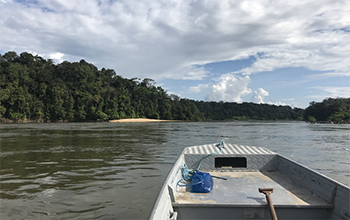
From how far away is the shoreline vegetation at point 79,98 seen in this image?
178ft

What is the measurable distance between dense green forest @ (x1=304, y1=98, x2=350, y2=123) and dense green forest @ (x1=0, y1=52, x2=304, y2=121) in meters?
43.8

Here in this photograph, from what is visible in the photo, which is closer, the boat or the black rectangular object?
the boat

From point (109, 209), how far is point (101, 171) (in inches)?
106

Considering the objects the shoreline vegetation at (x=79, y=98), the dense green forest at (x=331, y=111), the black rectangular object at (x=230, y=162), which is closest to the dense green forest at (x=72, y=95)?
the shoreline vegetation at (x=79, y=98)

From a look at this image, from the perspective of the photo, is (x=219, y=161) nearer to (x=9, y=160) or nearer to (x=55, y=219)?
(x=55, y=219)

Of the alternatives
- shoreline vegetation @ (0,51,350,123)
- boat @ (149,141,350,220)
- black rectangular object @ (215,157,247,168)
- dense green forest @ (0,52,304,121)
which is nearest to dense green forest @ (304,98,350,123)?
shoreline vegetation @ (0,51,350,123)

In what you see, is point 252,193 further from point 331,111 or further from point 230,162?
point 331,111

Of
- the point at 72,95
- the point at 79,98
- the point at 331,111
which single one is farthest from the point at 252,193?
the point at 331,111

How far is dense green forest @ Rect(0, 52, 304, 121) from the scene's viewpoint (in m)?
53.9

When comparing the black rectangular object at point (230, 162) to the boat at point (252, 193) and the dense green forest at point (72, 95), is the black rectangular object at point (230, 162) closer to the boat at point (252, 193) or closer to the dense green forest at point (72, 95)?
the boat at point (252, 193)

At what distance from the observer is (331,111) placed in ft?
245

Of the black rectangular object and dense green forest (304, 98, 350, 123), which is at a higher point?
dense green forest (304, 98, 350, 123)

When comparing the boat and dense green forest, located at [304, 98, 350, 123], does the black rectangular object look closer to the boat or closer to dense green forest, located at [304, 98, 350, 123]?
the boat

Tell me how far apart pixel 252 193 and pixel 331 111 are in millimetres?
86828
